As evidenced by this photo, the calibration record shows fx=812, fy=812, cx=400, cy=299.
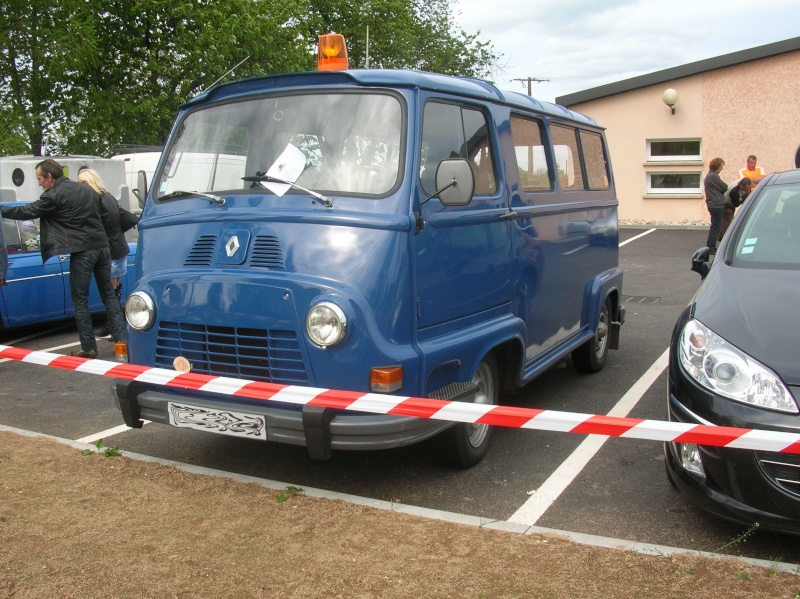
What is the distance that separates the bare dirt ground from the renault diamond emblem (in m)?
1.29

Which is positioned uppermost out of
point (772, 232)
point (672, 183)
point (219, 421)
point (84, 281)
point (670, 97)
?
point (670, 97)

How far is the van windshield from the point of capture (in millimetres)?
4387

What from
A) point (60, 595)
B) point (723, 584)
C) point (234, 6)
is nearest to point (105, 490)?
point (60, 595)

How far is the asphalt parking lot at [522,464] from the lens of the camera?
4117 millimetres

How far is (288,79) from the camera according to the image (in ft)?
15.4

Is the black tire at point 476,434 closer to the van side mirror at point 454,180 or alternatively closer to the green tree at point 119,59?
the van side mirror at point 454,180

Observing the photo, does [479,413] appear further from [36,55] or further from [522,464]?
[36,55]

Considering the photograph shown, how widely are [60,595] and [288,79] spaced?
293 cm

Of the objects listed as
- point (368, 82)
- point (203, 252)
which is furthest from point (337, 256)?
point (368, 82)

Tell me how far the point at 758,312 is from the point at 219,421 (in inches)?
109

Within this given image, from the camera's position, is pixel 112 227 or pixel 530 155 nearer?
pixel 530 155

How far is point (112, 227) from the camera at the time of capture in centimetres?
867

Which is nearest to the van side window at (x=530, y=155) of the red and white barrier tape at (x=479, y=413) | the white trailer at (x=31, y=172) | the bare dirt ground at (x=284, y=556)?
the red and white barrier tape at (x=479, y=413)

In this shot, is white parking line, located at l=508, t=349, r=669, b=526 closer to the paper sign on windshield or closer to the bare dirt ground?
the bare dirt ground
